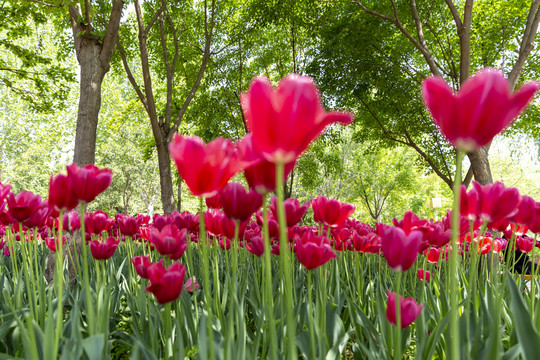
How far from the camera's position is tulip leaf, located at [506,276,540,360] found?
1.07 m

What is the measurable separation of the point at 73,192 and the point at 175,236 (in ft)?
1.47

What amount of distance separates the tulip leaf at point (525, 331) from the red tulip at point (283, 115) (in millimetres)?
1025

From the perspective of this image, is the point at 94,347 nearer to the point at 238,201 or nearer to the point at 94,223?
the point at 238,201

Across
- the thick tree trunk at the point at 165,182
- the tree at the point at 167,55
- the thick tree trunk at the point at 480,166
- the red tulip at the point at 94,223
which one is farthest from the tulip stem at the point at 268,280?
the thick tree trunk at the point at 165,182

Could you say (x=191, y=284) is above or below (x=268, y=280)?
below

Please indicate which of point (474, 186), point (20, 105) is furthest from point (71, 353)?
point (20, 105)

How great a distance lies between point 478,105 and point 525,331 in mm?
900

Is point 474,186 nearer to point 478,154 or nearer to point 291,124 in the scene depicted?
point 291,124

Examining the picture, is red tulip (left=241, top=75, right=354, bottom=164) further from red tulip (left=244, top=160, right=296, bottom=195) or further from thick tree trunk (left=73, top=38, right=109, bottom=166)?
thick tree trunk (left=73, top=38, right=109, bottom=166)

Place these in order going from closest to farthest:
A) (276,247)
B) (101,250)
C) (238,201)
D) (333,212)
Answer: (238,201) < (333,212) < (101,250) < (276,247)

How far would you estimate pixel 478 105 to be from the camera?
0.62m

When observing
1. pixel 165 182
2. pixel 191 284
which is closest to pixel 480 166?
pixel 191 284

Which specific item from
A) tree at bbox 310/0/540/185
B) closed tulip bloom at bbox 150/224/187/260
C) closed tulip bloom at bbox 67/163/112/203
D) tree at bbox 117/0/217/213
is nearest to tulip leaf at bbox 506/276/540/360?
closed tulip bloom at bbox 150/224/187/260

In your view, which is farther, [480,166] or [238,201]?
[480,166]
